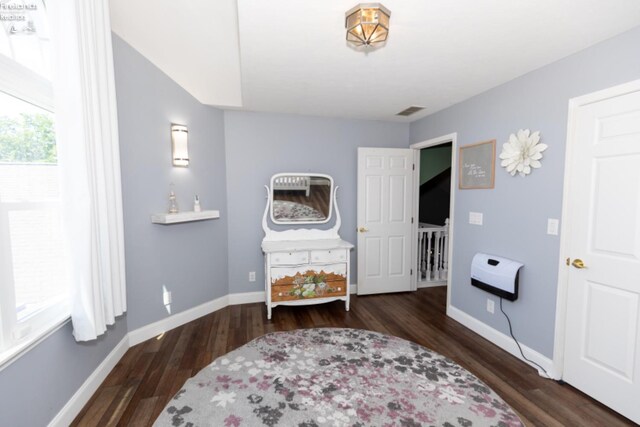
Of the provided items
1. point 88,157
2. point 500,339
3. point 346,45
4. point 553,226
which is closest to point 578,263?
point 553,226

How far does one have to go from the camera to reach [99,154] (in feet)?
5.82

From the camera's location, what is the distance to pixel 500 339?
105 inches

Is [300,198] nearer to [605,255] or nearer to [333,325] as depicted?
[333,325]

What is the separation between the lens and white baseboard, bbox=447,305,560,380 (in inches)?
89.1

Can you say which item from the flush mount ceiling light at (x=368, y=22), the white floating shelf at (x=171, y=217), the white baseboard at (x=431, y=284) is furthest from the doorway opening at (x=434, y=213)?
the white floating shelf at (x=171, y=217)

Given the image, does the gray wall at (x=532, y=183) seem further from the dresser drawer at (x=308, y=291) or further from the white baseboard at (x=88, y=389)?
the white baseboard at (x=88, y=389)

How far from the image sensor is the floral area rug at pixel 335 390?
176cm

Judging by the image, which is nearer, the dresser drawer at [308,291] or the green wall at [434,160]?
the dresser drawer at [308,291]

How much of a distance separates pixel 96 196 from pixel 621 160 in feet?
10.9

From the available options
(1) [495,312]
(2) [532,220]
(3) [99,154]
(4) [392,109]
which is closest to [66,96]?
(3) [99,154]

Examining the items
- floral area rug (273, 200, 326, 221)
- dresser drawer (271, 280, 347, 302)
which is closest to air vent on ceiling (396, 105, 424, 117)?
floral area rug (273, 200, 326, 221)

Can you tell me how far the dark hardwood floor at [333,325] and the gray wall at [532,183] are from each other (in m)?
0.34

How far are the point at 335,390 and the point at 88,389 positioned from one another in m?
1.67

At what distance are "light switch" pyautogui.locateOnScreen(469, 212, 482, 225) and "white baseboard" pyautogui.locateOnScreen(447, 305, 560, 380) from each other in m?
1.01
